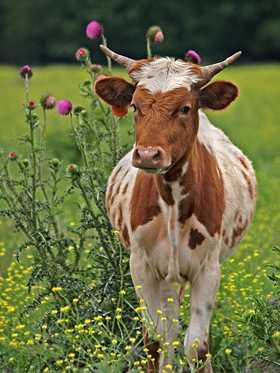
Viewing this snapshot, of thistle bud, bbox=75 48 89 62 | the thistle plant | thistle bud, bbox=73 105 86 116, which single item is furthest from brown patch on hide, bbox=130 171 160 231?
thistle bud, bbox=75 48 89 62

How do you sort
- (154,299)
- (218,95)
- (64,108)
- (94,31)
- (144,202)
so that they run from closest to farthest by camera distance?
(218,95), (144,202), (154,299), (64,108), (94,31)

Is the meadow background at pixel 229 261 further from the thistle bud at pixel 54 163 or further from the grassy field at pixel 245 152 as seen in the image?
the thistle bud at pixel 54 163

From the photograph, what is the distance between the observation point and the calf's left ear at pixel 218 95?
701 centimetres

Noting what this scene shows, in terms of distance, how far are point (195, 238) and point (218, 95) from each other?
2.77 feet

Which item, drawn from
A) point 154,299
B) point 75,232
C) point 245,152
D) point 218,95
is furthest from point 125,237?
point 245,152

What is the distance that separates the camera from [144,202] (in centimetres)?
726

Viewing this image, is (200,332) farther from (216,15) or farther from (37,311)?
(216,15)

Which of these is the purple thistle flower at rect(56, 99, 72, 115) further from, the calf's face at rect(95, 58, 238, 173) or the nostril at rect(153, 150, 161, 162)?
the nostril at rect(153, 150, 161, 162)

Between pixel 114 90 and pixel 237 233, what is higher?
pixel 114 90

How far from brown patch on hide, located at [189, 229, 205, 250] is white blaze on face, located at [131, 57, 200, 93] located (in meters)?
0.89

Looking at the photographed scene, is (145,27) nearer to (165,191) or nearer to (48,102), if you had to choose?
(48,102)

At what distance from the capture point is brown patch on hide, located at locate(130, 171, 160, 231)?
7.20m

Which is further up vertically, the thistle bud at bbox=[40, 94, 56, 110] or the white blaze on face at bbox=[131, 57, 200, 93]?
the white blaze on face at bbox=[131, 57, 200, 93]

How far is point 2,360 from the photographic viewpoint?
7477 mm
